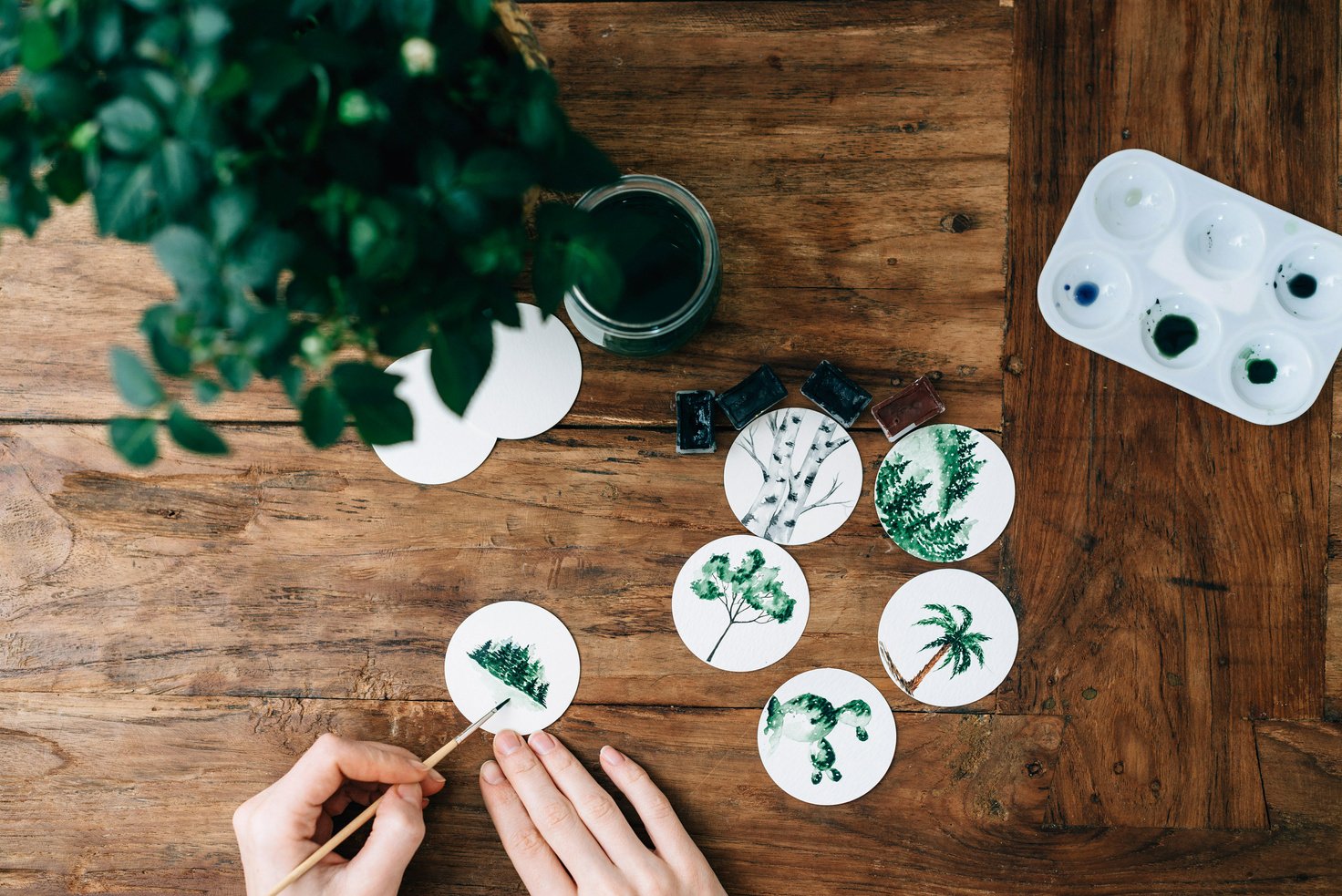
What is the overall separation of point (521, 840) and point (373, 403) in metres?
0.58

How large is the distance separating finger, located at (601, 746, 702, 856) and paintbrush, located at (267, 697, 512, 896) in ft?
0.43

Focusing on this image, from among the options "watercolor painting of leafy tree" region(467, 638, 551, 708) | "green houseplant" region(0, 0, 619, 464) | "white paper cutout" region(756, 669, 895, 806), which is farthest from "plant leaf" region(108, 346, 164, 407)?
"white paper cutout" region(756, 669, 895, 806)

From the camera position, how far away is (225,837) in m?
0.94

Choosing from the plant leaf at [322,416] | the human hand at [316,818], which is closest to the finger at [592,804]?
the human hand at [316,818]

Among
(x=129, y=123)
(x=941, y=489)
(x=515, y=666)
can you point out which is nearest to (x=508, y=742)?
(x=515, y=666)

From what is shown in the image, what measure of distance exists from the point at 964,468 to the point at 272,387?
740 mm

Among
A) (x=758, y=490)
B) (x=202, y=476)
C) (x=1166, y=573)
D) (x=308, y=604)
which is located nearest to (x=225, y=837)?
(x=308, y=604)

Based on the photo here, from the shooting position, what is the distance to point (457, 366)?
54 cm

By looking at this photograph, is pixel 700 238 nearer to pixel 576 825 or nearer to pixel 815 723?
pixel 815 723

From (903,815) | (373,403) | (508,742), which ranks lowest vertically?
(903,815)

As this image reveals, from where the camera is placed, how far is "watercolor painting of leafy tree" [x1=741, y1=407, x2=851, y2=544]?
0.92 metres

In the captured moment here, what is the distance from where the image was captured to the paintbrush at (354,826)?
0.86 metres

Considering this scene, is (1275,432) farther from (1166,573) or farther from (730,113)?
(730,113)

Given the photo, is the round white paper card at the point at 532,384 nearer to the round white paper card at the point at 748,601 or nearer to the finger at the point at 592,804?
the round white paper card at the point at 748,601
